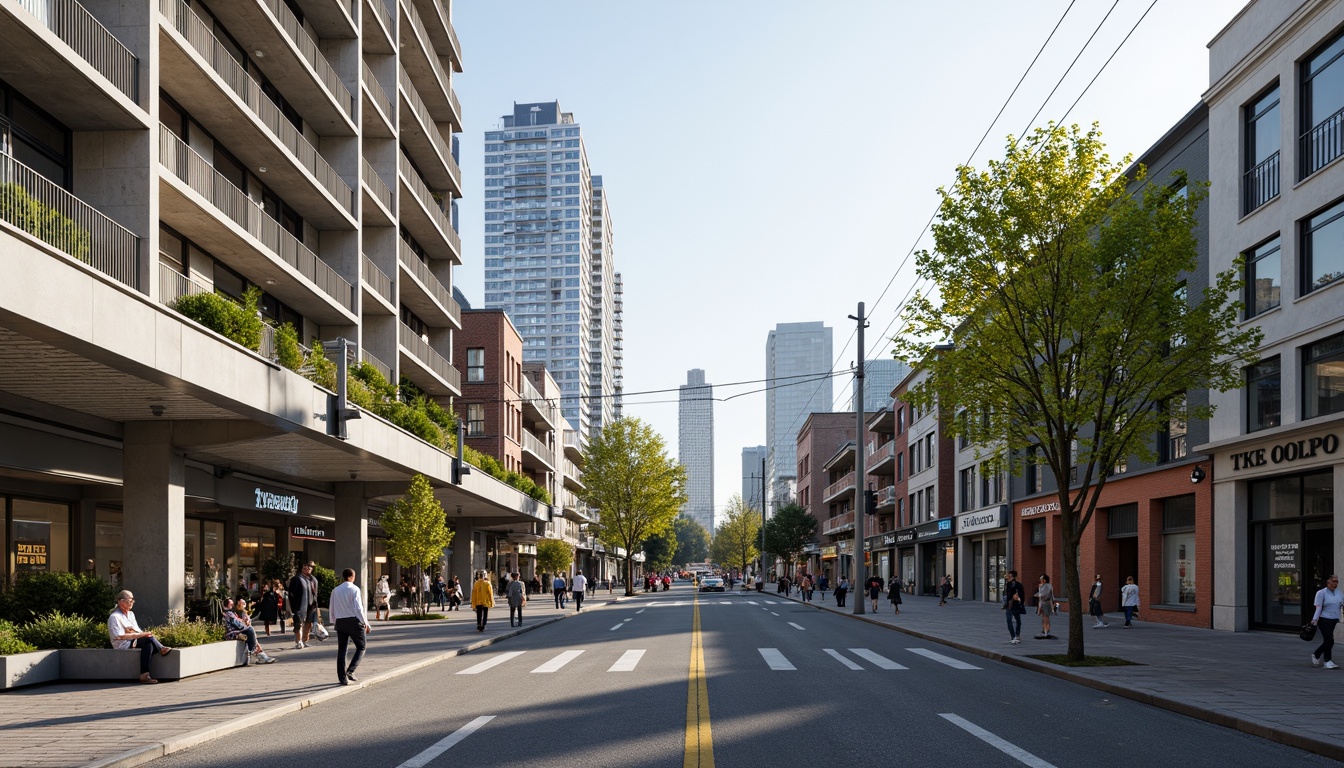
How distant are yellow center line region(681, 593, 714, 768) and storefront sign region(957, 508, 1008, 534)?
105 ft

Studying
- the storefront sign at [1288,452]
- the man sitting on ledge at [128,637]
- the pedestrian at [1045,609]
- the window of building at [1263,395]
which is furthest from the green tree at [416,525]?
the window of building at [1263,395]

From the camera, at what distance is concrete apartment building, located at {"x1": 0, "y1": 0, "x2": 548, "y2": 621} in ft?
52.1

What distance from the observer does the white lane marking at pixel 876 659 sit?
18.0 m

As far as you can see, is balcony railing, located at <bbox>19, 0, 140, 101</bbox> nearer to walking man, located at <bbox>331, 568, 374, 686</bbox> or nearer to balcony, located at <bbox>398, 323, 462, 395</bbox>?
walking man, located at <bbox>331, 568, 374, 686</bbox>

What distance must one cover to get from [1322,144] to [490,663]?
20.9m

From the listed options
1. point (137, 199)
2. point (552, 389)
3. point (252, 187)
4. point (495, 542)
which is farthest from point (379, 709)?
point (552, 389)

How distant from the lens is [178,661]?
15.8 m

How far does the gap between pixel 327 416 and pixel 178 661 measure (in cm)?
767

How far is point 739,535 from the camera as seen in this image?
486 ft

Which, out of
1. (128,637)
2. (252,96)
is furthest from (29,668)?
(252,96)

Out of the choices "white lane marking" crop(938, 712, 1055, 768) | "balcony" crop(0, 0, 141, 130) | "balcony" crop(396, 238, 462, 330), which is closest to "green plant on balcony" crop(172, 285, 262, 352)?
"balcony" crop(0, 0, 141, 130)

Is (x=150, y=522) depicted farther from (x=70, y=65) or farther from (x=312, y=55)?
(x=312, y=55)

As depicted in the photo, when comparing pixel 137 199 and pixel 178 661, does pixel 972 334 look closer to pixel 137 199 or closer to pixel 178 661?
pixel 178 661

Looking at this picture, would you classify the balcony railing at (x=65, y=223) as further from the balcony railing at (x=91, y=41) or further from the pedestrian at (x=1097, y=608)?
the pedestrian at (x=1097, y=608)
